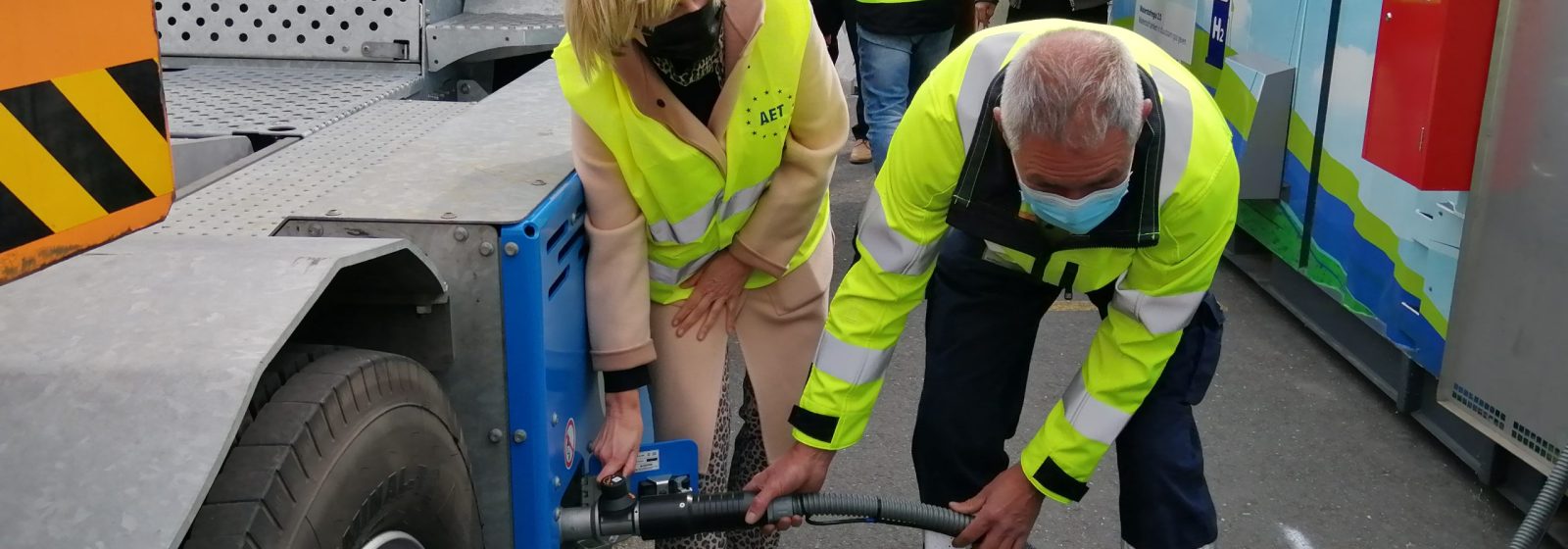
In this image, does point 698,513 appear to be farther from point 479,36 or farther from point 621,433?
point 479,36

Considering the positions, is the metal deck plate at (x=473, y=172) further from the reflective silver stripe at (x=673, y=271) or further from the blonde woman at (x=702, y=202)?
the reflective silver stripe at (x=673, y=271)

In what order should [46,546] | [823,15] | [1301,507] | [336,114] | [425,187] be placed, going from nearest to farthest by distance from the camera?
[46,546]
[425,187]
[336,114]
[1301,507]
[823,15]

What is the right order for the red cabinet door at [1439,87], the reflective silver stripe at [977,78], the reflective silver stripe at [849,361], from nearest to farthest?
1. the reflective silver stripe at [977,78]
2. the reflective silver stripe at [849,361]
3. the red cabinet door at [1439,87]

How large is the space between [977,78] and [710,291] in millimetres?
673

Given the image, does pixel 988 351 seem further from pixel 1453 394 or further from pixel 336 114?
pixel 1453 394

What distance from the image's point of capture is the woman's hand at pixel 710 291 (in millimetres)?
2424

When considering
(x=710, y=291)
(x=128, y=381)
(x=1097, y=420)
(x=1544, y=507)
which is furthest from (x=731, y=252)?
(x=1544, y=507)

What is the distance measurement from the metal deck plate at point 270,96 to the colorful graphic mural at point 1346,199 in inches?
107

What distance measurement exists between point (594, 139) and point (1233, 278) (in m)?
3.83

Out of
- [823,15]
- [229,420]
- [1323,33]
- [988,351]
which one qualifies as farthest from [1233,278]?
[229,420]

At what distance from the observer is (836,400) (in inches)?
88.1

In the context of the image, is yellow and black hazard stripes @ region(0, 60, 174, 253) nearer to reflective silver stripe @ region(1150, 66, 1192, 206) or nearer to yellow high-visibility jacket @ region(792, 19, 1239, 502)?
yellow high-visibility jacket @ region(792, 19, 1239, 502)

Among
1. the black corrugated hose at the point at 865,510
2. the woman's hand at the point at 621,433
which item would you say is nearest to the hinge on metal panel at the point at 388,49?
the woman's hand at the point at 621,433

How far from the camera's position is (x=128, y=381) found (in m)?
1.30
